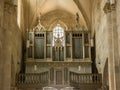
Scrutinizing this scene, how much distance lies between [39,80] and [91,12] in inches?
398

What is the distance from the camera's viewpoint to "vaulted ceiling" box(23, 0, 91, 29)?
36.6m

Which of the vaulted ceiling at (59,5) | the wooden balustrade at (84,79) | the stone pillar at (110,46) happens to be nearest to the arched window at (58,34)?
the vaulted ceiling at (59,5)

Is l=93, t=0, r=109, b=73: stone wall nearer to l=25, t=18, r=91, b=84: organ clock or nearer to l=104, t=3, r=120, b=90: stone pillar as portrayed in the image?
l=25, t=18, r=91, b=84: organ clock

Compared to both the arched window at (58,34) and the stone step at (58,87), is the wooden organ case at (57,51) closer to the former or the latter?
the arched window at (58,34)

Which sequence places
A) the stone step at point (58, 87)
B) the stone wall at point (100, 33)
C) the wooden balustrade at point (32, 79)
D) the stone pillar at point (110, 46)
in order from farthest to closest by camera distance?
the wooden balustrade at point (32, 79) → the stone step at point (58, 87) → the stone wall at point (100, 33) → the stone pillar at point (110, 46)

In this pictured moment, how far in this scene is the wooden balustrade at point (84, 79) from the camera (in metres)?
30.1

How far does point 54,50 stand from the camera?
1340 inches

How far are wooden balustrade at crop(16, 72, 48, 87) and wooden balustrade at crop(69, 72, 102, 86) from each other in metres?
2.30

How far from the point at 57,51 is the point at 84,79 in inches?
187

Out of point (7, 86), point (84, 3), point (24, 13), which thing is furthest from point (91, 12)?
point (7, 86)

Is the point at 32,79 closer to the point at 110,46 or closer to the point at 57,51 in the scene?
the point at 57,51

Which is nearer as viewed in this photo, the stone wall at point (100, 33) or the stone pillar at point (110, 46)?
the stone pillar at point (110, 46)

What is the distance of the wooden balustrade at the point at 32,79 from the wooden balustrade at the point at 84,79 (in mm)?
2296

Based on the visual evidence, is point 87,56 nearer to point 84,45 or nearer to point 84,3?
point 84,45
